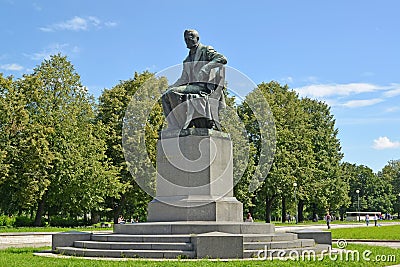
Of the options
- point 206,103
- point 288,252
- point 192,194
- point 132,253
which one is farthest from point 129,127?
point 288,252

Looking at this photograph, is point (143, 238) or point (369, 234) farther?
point (369, 234)

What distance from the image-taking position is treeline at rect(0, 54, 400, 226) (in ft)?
116

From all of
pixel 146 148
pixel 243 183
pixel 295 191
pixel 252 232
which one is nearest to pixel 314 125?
pixel 295 191

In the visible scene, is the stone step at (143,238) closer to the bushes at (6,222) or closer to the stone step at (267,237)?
the stone step at (267,237)

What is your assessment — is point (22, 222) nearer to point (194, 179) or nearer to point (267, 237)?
point (194, 179)

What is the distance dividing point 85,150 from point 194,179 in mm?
26255

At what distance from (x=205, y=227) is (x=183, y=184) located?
224 cm

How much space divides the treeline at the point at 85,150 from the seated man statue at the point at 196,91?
15947mm

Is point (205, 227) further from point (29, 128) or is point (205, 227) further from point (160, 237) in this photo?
point (29, 128)

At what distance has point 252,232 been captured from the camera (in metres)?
14.2

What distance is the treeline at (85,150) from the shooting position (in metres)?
35.2

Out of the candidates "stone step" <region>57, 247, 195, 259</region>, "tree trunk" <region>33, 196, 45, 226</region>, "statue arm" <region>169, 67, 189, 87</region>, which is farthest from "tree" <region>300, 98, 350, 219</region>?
"stone step" <region>57, 247, 195, 259</region>

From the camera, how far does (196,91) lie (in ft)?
54.0

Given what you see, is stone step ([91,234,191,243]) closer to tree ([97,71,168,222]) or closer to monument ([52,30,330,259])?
monument ([52,30,330,259])
